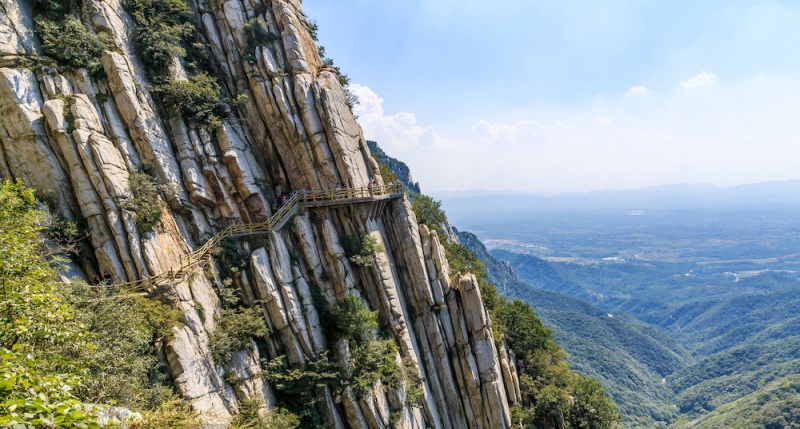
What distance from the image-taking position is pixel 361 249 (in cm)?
2861

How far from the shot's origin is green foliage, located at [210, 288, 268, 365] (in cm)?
2070

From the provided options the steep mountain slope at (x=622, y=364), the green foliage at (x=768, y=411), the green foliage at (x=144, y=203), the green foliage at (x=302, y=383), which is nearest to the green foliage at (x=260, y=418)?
the green foliage at (x=302, y=383)

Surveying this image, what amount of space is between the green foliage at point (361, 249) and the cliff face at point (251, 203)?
692 mm

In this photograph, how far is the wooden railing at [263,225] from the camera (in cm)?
2017

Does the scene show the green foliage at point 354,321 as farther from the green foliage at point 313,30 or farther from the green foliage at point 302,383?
the green foliage at point 313,30

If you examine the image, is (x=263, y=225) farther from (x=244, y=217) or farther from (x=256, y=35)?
(x=256, y=35)

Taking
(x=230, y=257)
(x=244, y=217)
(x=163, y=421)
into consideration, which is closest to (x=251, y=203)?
(x=244, y=217)

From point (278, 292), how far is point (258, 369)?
503 centimetres

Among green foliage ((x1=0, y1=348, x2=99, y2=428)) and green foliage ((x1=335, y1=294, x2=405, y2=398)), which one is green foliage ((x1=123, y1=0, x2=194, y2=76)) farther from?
green foliage ((x1=0, y1=348, x2=99, y2=428))

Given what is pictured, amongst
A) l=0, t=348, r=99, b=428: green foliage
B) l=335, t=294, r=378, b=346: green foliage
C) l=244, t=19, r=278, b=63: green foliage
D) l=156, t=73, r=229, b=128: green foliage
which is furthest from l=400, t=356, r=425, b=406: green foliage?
l=244, t=19, r=278, b=63: green foliage

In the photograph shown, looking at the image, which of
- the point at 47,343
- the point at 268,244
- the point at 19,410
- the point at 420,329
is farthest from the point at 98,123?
the point at 420,329

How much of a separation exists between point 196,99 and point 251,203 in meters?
9.04

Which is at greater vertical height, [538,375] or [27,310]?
[27,310]

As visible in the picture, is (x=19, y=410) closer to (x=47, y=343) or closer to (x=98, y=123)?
(x=47, y=343)
